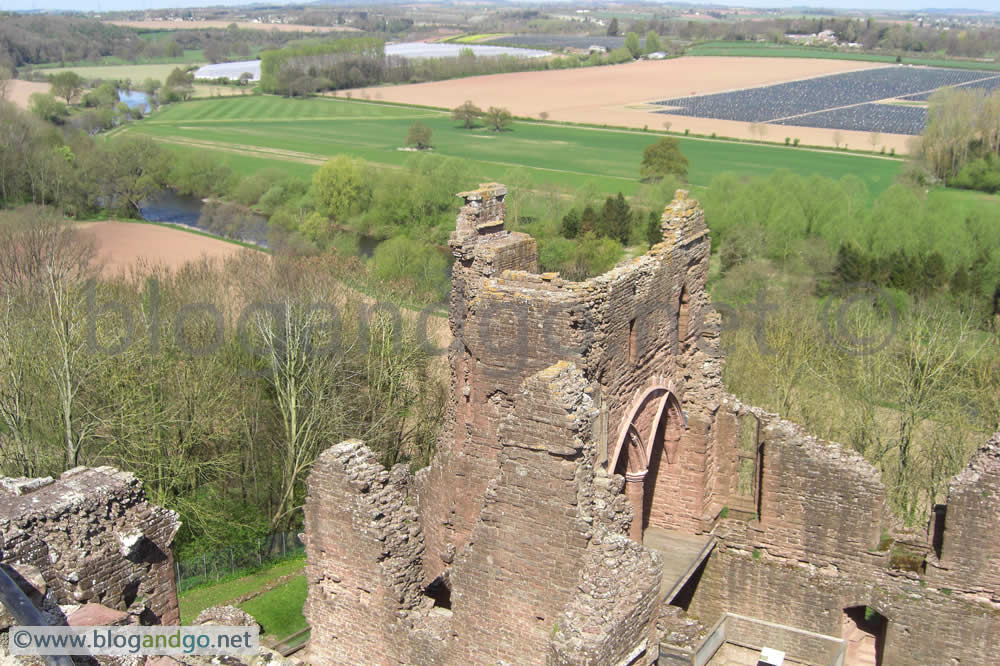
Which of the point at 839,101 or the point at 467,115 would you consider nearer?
the point at 467,115

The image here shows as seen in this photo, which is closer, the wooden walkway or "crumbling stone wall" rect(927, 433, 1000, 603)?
"crumbling stone wall" rect(927, 433, 1000, 603)

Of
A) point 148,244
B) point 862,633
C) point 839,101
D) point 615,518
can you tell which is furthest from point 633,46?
point 615,518

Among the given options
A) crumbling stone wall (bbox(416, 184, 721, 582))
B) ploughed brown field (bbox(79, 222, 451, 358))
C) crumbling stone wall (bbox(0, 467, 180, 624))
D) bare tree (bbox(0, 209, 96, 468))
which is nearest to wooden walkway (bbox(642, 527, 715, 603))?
crumbling stone wall (bbox(416, 184, 721, 582))

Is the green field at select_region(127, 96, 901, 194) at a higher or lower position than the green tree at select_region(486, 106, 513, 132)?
lower

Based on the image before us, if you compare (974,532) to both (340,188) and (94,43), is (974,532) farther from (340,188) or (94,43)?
(94,43)

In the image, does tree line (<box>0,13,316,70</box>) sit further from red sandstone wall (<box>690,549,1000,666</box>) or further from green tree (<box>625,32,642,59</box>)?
red sandstone wall (<box>690,549,1000,666</box>)

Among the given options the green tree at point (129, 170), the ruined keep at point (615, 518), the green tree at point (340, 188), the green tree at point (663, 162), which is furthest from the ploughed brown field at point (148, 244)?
the ruined keep at point (615, 518)

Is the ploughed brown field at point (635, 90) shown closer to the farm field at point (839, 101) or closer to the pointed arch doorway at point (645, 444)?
the farm field at point (839, 101)
